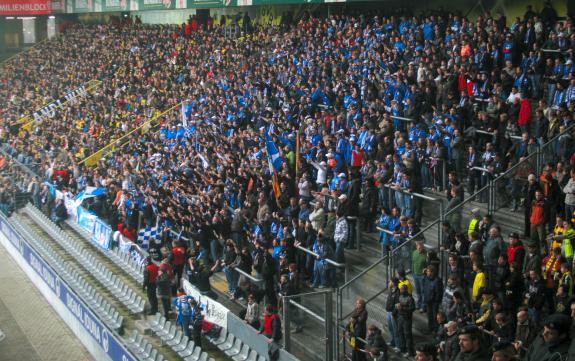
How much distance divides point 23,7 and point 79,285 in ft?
108

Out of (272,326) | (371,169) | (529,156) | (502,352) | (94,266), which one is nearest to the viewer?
(502,352)

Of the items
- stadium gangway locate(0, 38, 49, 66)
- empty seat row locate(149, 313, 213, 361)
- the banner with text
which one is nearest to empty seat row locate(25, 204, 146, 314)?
the banner with text

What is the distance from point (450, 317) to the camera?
11.7 m

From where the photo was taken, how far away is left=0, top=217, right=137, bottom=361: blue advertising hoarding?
15.5 meters

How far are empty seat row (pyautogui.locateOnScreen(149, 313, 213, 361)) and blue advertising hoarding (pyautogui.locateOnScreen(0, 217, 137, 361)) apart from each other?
3.44ft

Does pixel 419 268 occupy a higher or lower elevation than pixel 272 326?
higher

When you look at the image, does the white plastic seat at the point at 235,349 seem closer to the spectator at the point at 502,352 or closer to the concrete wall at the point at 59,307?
the concrete wall at the point at 59,307

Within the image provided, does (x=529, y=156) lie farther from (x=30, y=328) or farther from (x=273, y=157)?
(x=30, y=328)

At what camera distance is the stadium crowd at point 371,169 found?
11.8 meters

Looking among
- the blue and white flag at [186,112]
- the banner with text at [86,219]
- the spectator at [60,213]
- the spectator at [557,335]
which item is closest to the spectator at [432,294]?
the spectator at [557,335]

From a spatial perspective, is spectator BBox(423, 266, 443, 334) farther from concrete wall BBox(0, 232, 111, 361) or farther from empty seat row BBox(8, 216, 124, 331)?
empty seat row BBox(8, 216, 124, 331)

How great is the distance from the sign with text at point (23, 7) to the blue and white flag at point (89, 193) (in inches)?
1058

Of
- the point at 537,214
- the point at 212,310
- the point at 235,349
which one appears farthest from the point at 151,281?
the point at 537,214

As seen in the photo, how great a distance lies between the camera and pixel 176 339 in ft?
52.7
